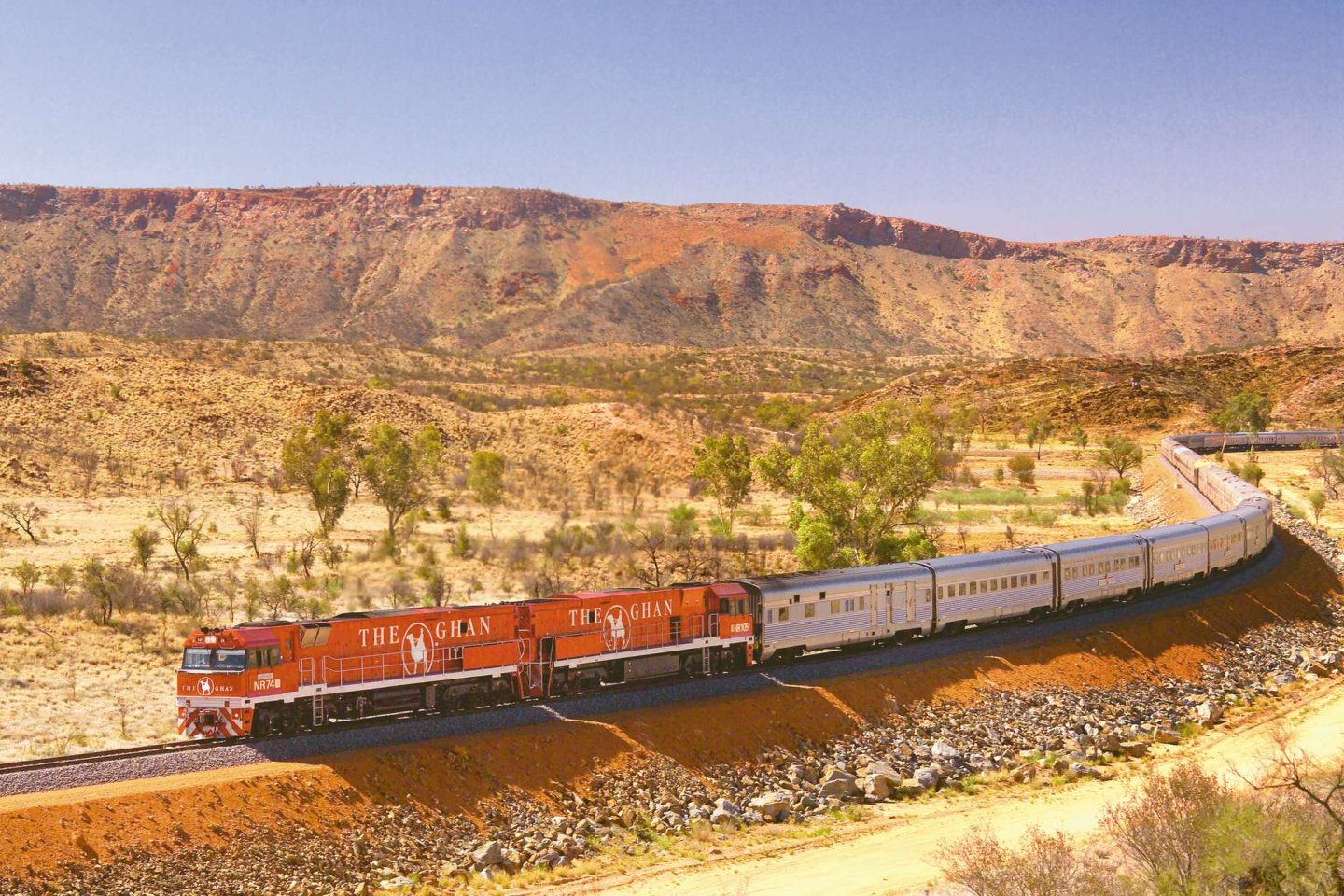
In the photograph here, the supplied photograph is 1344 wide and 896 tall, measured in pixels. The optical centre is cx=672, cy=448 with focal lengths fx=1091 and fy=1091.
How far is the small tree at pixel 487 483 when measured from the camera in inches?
2400

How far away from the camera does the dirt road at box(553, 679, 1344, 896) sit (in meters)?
21.6

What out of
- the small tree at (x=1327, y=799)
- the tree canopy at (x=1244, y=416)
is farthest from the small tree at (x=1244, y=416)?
the small tree at (x=1327, y=799)

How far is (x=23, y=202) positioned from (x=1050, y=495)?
17988 centimetres

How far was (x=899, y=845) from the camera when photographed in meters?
24.2

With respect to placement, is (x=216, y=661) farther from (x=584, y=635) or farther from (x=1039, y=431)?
(x=1039, y=431)

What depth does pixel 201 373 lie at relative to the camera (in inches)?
3354

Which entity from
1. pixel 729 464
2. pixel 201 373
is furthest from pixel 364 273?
pixel 729 464

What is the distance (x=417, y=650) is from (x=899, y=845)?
11.6 metres

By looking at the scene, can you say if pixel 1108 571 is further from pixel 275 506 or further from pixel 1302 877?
pixel 275 506

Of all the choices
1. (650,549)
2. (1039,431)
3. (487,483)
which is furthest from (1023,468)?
(650,549)

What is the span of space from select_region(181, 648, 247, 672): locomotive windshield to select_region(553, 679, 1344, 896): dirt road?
8.09 metres

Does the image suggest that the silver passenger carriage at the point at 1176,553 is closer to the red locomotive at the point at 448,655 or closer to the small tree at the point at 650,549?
the small tree at the point at 650,549

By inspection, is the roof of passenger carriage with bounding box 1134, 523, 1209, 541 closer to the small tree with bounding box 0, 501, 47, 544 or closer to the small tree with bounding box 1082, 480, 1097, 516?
the small tree with bounding box 1082, 480, 1097, 516

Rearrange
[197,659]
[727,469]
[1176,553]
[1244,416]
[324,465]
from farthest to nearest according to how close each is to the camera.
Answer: [1244,416], [324,465], [727,469], [1176,553], [197,659]
